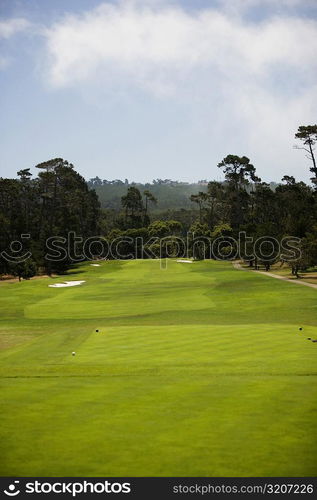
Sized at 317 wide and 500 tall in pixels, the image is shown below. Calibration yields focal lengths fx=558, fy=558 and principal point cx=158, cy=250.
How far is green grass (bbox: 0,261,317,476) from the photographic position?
34.1ft

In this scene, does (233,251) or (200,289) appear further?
(233,251)

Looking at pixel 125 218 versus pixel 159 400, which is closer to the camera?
pixel 159 400

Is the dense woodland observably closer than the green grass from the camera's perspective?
No

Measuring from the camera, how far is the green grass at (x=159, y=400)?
10.4 meters

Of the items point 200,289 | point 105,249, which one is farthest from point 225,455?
point 105,249

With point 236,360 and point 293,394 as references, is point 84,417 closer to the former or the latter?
point 293,394

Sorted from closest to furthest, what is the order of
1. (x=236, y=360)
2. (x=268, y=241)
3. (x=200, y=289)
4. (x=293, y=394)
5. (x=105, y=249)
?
1. (x=293, y=394)
2. (x=236, y=360)
3. (x=200, y=289)
4. (x=268, y=241)
5. (x=105, y=249)

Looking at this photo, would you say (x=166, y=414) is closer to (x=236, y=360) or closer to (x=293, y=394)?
(x=293, y=394)

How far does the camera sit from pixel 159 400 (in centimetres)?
1460

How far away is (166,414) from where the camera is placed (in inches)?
521

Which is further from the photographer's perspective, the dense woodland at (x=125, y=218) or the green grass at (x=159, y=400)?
the dense woodland at (x=125, y=218)

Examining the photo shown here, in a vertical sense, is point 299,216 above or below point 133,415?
above

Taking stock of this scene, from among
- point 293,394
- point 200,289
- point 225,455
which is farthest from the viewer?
point 200,289
